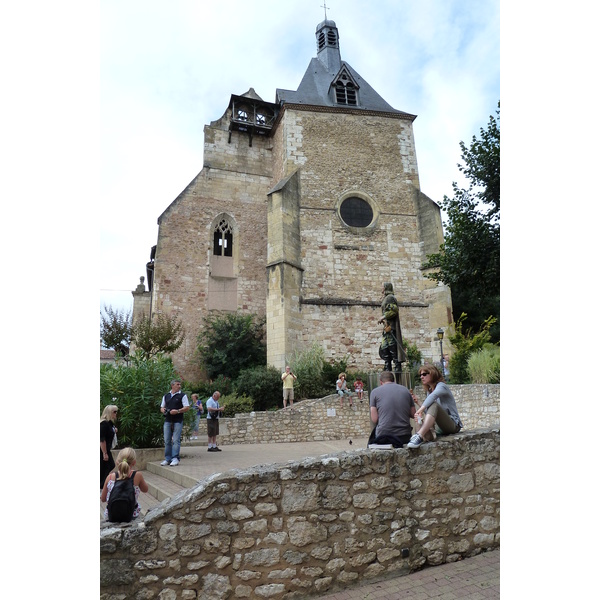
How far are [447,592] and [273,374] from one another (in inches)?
484

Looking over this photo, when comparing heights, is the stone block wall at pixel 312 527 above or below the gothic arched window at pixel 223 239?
below

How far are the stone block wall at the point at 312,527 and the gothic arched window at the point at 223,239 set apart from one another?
58.2 feet

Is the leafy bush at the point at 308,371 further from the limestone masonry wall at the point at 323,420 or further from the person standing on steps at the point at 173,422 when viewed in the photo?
the person standing on steps at the point at 173,422

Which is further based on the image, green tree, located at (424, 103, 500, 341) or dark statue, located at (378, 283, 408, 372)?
green tree, located at (424, 103, 500, 341)

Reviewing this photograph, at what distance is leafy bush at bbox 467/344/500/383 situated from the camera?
11477mm

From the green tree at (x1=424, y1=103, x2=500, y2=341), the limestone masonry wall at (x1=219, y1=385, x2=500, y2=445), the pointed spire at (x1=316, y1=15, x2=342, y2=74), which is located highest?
the pointed spire at (x1=316, y1=15, x2=342, y2=74)

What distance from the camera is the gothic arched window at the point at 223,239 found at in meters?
20.6

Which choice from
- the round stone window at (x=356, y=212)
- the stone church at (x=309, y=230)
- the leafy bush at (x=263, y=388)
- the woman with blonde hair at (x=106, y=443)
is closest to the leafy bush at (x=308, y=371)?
the stone church at (x=309, y=230)

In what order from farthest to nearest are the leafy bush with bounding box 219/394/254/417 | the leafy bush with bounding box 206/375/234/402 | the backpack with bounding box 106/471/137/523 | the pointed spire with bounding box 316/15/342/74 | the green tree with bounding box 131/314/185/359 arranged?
the pointed spire with bounding box 316/15/342/74, the green tree with bounding box 131/314/185/359, the leafy bush with bounding box 206/375/234/402, the leafy bush with bounding box 219/394/254/417, the backpack with bounding box 106/471/137/523

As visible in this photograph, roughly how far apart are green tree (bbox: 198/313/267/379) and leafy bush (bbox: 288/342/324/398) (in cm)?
241

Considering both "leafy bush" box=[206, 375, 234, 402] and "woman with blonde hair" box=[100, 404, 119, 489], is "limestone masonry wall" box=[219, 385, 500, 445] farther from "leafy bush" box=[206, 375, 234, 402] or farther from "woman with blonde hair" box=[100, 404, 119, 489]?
"woman with blonde hair" box=[100, 404, 119, 489]

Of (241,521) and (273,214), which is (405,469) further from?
(273,214)

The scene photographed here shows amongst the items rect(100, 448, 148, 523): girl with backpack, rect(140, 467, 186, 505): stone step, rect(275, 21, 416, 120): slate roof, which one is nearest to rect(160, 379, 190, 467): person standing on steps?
rect(140, 467, 186, 505): stone step

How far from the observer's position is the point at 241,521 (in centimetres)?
308
